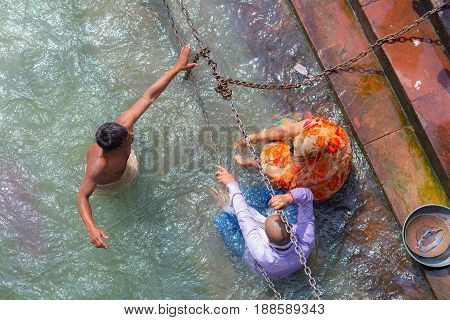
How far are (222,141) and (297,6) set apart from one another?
175cm

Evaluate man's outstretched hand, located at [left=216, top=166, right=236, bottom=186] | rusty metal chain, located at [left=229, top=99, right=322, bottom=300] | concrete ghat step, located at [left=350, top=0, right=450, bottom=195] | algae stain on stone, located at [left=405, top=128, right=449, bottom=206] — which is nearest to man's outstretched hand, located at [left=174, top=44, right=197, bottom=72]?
rusty metal chain, located at [left=229, top=99, right=322, bottom=300]

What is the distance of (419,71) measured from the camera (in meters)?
5.15

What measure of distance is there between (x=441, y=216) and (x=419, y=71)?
148cm

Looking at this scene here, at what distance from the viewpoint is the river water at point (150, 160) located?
16.7 ft

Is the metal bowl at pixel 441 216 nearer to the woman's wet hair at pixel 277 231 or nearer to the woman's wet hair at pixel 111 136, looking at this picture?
the woman's wet hair at pixel 277 231

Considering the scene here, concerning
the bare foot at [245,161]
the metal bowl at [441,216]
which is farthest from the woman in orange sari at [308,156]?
the metal bowl at [441,216]

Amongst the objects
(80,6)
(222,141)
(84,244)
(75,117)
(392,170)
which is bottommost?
(392,170)

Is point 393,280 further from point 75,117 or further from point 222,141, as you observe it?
point 75,117

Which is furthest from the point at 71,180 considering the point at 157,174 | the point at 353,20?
the point at 353,20

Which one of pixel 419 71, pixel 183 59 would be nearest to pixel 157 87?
pixel 183 59

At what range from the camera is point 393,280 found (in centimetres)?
506

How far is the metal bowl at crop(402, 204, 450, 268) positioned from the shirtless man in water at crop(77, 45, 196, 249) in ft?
8.54

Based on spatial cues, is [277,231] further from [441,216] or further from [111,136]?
[441,216]
